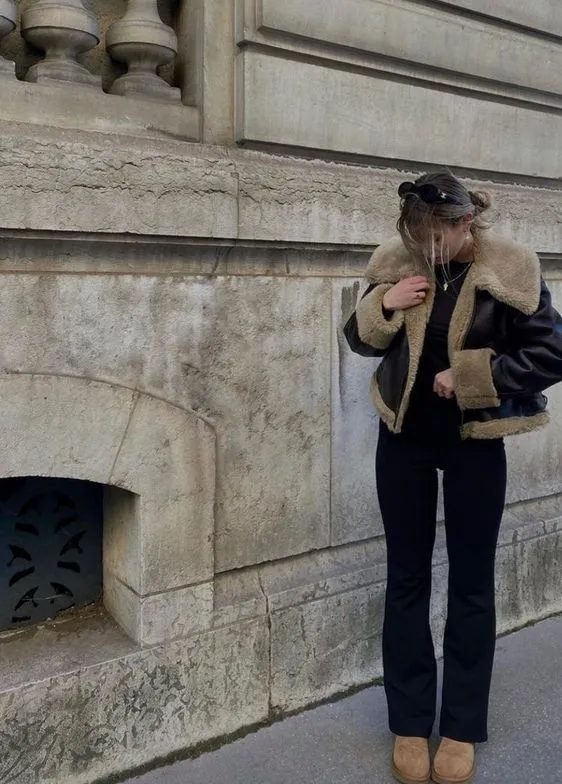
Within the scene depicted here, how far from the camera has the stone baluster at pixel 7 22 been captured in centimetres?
267

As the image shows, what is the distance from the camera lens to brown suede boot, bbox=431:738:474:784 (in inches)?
107

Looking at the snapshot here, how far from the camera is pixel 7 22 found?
8.84 feet

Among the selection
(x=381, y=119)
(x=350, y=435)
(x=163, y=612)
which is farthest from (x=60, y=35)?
(x=163, y=612)

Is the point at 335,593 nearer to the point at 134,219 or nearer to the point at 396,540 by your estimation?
the point at 396,540

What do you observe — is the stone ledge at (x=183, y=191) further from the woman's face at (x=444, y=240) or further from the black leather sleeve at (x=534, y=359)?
the black leather sleeve at (x=534, y=359)

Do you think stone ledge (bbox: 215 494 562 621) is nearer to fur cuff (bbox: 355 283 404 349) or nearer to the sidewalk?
the sidewalk

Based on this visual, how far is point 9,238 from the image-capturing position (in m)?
2.57

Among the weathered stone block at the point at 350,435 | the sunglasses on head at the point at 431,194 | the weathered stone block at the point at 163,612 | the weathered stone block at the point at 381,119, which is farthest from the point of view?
the weathered stone block at the point at 350,435

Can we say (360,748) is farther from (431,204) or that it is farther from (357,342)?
(431,204)

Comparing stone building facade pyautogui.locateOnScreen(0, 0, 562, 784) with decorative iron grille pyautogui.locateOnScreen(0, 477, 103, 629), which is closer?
stone building facade pyautogui.locateOnScreen(0, 0, 562, 784)

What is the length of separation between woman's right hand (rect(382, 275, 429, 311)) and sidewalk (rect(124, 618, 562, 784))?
5.32ft

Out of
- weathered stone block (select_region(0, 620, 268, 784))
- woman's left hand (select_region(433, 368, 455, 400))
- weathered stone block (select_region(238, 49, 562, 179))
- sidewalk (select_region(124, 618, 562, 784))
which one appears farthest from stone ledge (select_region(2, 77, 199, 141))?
sidewalk (select_region(124, 618, 562, 784))

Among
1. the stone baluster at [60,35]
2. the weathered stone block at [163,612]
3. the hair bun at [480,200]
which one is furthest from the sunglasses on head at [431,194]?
the weathered stone block at [163,612]

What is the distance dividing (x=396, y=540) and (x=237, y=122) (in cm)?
170
